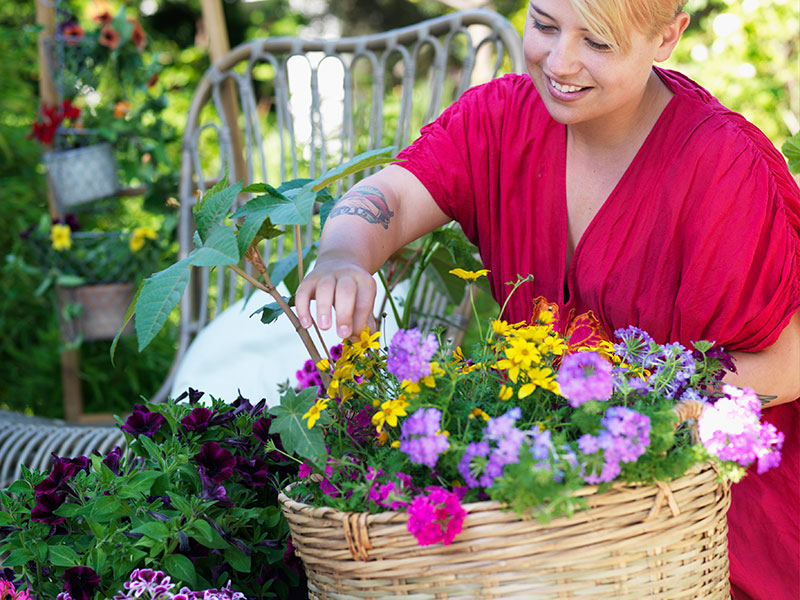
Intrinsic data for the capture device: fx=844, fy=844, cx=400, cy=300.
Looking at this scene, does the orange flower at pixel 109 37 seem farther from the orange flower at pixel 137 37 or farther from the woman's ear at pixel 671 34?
the woman's ear at pixel 671 34

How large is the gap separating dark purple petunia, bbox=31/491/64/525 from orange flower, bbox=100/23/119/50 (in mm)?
2029

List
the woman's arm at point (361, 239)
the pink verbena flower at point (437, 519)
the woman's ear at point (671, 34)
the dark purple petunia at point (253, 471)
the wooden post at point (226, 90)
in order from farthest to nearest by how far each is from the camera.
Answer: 1. the wooden post at point (226, 90)
2. the woman's ear at point (671, 34)
3. the dark purple petunia at point (253, 471)
4. the woman's arm at point (361, 239)
5. the pink verbena flower at point (437, 519)

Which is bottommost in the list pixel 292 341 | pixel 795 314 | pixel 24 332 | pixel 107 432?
pixel 24 332

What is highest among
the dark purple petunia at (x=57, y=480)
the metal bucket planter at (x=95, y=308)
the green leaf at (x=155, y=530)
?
the green leaf at (x=155, y=530)

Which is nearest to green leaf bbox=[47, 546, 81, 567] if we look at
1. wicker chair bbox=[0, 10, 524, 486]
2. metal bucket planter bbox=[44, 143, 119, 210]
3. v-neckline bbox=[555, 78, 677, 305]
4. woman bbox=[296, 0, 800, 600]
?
woman bbox=[296, 0, 800, 600]

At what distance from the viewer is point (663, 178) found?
1258 mm

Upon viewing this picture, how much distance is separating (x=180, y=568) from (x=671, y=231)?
81 centimetres

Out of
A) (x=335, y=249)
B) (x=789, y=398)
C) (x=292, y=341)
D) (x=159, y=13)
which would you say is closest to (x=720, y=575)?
(x=789, y=398)

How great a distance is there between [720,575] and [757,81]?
4.07 meters

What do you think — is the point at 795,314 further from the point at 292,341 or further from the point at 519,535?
the point at 292,341

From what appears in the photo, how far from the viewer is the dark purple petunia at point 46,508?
0.99 meters

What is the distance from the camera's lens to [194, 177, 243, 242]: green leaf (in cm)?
91

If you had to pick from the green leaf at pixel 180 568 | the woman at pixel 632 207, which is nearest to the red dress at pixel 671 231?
the woman at pixel 632 207

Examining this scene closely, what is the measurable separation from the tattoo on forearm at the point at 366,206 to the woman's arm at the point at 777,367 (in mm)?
535
